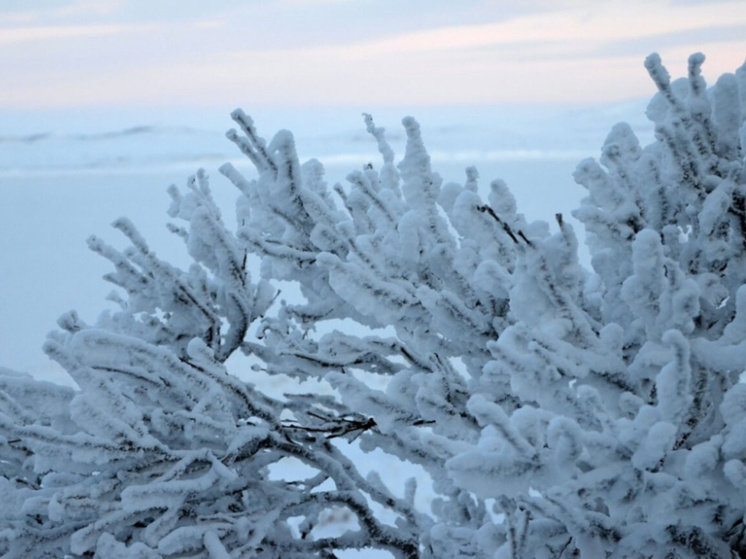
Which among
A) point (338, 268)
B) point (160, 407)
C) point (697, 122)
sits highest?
point (697, 122)

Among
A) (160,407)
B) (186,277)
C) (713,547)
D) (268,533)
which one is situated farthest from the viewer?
(186,277)

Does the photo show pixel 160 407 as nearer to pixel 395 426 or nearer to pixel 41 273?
pixel 395 426

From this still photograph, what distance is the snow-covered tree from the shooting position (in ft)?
5.84

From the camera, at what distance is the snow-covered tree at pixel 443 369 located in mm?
1781

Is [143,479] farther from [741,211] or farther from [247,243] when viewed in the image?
[741,211]

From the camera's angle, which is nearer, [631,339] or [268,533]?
[631,339]

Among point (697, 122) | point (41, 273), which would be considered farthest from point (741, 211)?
point (41, 273)

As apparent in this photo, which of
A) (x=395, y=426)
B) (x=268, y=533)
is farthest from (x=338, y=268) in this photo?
(x=268, y=533)

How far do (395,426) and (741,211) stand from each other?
1.06 m

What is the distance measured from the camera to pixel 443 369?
257 cm

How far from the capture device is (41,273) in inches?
632

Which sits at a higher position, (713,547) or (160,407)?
(160,407)

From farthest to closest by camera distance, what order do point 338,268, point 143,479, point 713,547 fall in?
point 143,479
point 338,268
point 713,547

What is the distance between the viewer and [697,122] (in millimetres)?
2402
